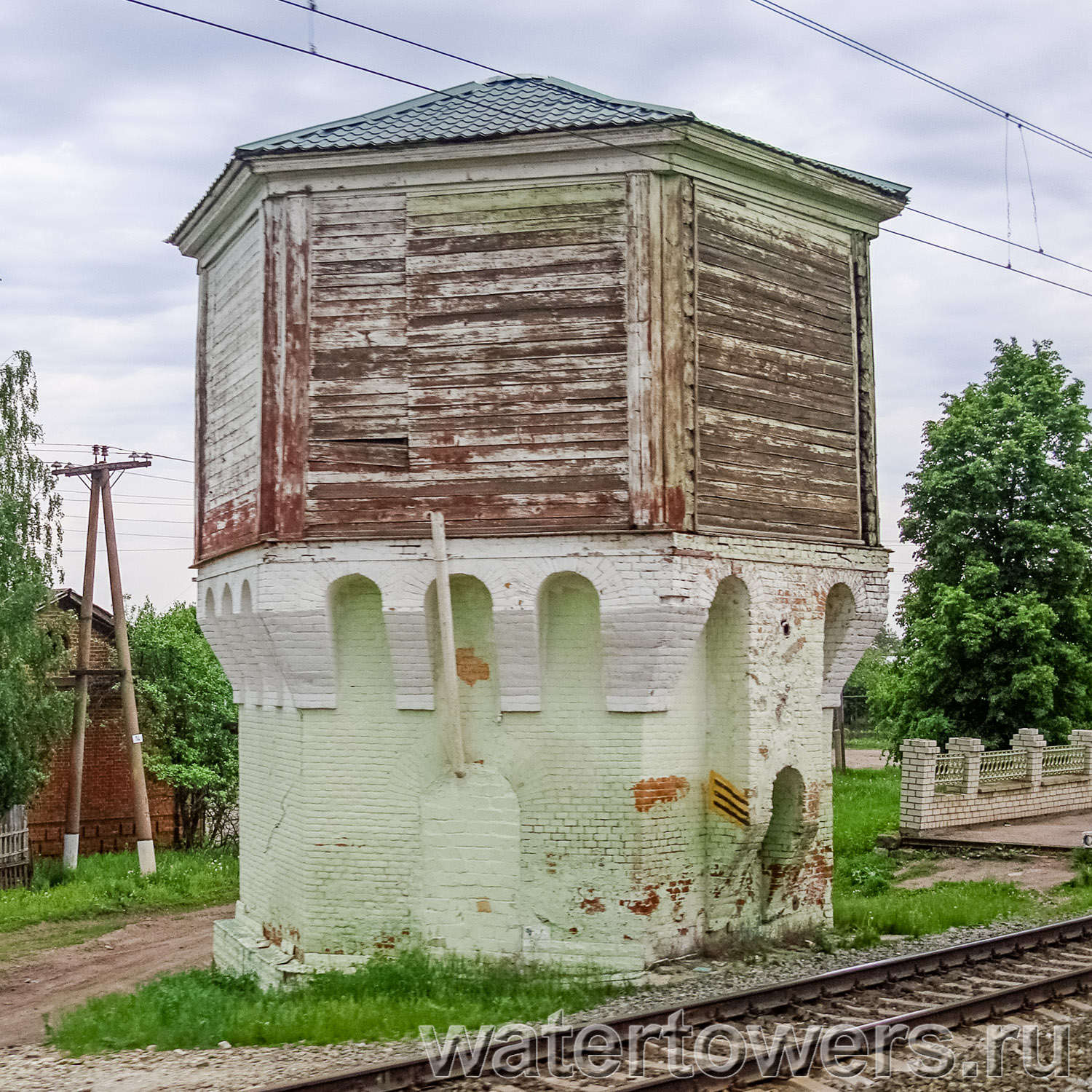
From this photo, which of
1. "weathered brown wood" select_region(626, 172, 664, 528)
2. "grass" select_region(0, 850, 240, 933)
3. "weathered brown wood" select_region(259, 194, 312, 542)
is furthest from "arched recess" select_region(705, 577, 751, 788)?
"grass" select_region(0, 850, 240, 933)

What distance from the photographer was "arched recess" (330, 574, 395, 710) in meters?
11.3

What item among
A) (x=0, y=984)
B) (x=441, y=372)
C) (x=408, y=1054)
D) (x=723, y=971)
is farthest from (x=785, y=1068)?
(x=0, y=984)

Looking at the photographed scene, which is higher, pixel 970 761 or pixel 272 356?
pixel 272 356

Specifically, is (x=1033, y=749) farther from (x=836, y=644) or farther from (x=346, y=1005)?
(x=346, y=1005)

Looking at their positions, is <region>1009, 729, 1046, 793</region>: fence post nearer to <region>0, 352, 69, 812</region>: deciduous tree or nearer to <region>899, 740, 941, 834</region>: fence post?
<region>899, 740, 941, 834</region>: fence post

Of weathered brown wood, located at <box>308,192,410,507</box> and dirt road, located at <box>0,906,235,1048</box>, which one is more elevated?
weathered brown wood, located at <box>308,192,410,507</box>

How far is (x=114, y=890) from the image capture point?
19.9 metres

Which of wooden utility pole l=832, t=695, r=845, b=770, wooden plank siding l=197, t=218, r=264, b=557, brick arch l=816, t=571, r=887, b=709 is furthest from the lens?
wooden utility pole l=832, t=695, r=845, b=770

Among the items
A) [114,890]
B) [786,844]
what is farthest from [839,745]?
[786,844]

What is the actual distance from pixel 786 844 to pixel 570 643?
3196mm

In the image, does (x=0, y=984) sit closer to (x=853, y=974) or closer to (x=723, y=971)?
(x=723, y=971)

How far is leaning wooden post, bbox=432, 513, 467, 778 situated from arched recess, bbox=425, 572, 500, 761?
14 centimetres

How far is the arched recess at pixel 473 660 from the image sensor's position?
11102mm

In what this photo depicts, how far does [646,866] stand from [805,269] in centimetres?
597
